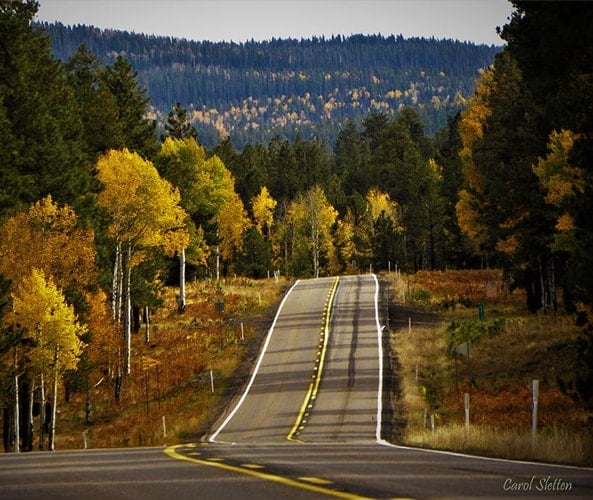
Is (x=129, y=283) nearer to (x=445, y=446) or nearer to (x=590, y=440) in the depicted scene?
(x=445, y=446)

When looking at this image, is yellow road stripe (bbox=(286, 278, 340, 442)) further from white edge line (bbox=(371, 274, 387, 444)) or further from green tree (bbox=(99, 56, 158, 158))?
green tree (bbox=(99, 56, 158, 158))

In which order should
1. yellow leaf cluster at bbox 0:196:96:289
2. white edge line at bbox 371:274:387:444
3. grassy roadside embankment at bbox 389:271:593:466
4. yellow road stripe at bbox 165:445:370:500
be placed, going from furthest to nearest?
yellow leaf cluster at bbox 0:196:96:289, white edge line at bbox 371:274:387:444, grassy roadside embankment at bbox 389:271:593:466, yellow road stripe at bbox 165:445:370:500

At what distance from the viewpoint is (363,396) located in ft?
124

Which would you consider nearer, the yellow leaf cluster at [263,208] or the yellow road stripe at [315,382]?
the yellow road stripe at [315,382]

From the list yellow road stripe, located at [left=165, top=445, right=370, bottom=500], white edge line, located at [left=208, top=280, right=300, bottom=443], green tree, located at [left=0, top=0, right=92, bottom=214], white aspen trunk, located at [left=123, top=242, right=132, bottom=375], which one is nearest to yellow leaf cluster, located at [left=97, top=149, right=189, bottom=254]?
white aspen trunk, located at [left=123, top=242, right=132, bottom=375]

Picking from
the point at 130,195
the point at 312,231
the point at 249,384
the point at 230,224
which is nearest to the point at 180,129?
the point at 130,195

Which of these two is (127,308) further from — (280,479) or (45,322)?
(280,479)

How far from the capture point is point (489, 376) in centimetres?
3553

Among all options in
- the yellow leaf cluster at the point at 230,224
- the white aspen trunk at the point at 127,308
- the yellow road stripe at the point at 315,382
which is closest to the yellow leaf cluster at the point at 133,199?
the white aspen trunk at the point at 127,308

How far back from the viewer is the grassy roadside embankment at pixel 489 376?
1823 centimetres

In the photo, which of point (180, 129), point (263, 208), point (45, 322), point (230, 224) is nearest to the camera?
point (45, 322)

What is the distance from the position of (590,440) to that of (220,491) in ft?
29.0

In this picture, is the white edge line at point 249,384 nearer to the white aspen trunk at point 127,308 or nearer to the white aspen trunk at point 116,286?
the white aspen trunk at point 127,308

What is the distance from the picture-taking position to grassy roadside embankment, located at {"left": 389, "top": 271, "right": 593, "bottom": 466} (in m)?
18.2
